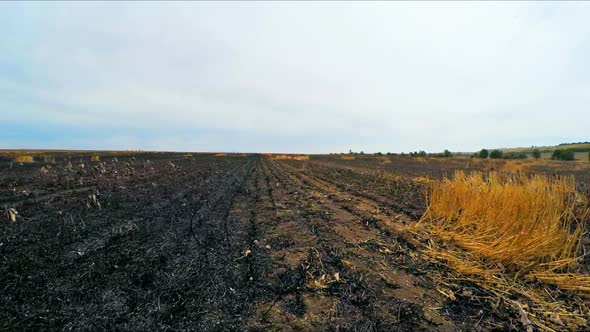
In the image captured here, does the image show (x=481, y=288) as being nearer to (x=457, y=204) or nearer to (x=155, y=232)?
(x=457, y=204)

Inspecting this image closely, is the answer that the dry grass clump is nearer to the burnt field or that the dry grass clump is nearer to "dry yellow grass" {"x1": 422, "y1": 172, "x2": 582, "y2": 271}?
"dry yellow grass" {"x1": 422, "y1": 172, "x2": 582, "y2": 271}

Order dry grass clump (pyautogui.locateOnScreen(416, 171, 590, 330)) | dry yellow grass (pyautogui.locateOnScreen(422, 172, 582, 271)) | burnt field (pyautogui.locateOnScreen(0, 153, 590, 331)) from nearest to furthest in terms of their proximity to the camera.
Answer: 1. burnt field (pyautogui.locateOnScreen(0, 153, 590, 331))
2. dry grass clump (pyautogui.locateOnScreen(416, 171, 590, 330))
3. dry yellow grass (pyautogui.locateOnScreen(422, 172, 582, 271))

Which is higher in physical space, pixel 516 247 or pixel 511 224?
pixel 511 224

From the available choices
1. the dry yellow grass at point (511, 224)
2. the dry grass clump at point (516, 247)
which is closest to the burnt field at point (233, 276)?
the dry grass clump at point (516, 247)

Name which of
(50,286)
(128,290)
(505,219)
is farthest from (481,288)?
(50,286)

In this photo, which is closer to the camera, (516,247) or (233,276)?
(233,276)

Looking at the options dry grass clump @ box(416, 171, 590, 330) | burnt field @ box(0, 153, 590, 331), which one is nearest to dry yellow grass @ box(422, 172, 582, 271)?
dry grass clump @ box(416, 171, 590, 330)

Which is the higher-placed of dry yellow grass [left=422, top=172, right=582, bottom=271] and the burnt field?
dry yellow grass [left=422, top=172, right=582, bottom=271]

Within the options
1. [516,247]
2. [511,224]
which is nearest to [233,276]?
[516,247]

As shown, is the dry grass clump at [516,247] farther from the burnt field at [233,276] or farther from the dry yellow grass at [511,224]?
the burnt field at [233,276]

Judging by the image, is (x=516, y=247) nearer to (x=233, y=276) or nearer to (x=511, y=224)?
(x=511, y=224)

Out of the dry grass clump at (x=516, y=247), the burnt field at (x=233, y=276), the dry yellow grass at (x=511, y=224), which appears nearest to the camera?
the burnt field at (x=233, y=276)

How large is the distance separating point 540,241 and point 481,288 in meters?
1.34

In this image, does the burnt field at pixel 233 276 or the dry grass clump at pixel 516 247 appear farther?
the dry grass clump at pixel 516 247
